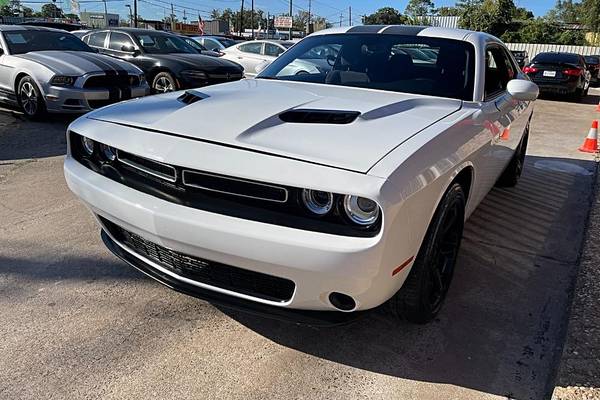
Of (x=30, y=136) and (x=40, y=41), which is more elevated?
(x=40, y=41)

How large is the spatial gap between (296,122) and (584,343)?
1.82 meters

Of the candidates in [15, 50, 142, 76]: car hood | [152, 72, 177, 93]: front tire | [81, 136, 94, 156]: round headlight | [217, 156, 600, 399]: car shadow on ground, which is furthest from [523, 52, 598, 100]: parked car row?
[81, 136, 94, 156]: round headlight

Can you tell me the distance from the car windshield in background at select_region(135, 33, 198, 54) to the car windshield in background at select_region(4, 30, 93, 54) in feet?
4.91

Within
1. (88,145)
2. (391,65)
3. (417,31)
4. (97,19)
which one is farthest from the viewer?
(97,19)

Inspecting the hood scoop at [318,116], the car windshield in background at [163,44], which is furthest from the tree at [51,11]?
the hood scoop at [318,116]

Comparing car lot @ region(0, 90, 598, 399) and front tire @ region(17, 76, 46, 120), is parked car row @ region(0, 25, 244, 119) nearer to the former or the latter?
Answer: front tire @ region(17, 76, 46, 120)

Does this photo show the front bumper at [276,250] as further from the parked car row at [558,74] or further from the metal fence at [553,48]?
the metal fence at [553,48]

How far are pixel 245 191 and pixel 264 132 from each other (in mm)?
322

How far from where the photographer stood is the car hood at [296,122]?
2.12 meters

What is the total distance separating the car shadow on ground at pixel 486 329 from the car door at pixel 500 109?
0.68 meters

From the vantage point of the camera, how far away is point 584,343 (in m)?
2.55

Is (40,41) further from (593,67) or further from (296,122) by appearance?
(593,67)

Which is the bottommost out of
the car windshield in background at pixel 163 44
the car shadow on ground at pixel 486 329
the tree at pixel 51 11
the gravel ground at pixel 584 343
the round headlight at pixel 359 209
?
the car shadow on ground at pixel 486 329

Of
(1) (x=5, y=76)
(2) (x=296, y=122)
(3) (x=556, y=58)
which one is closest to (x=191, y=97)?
(2) (x=296, y=122)
